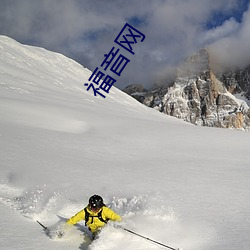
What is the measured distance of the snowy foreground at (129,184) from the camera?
5.38 meters

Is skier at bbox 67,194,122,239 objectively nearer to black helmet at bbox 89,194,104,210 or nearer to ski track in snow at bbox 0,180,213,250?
black helmet at bbox 89,194,104,210

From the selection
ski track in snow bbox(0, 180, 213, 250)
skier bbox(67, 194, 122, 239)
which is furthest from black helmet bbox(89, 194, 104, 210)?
ski track in snow bbox(0, 180, 213, 250)

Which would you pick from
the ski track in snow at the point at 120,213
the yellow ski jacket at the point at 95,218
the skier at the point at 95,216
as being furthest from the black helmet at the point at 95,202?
the ski track in snow at the point at 120,213

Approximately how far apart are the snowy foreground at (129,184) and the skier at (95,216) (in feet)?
0.69

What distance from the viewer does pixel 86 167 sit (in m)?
9.35

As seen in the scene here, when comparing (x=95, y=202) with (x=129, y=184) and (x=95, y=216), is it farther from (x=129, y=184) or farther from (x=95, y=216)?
(x=129, y=184)

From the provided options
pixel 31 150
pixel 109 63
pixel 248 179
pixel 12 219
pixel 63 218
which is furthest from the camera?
pixel 109 63

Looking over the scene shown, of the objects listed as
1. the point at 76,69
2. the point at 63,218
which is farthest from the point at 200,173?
the point at 76,69

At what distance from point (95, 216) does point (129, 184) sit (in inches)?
91.3

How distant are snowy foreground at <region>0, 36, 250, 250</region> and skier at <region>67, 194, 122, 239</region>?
0.21 m

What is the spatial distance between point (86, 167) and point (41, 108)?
1120 cm

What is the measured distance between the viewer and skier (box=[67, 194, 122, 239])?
5.68m

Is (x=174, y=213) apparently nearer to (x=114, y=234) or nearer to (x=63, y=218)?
(x=114, y=234)

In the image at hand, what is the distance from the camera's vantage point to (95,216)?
579 cm
